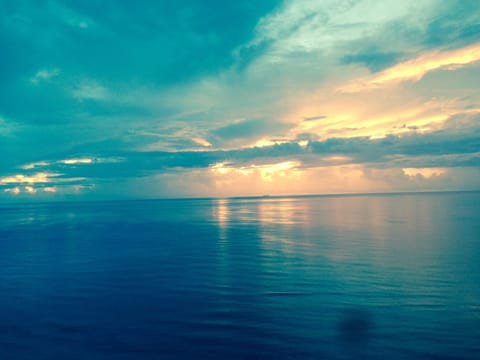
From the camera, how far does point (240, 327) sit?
69.5ft

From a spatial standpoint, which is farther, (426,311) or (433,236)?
(433,236)

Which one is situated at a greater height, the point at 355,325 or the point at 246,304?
the point at 246,304

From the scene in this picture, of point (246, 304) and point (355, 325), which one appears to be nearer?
point (355, 325)

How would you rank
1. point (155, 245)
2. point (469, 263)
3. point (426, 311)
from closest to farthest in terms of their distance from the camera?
1. point (426, 311)
2. point (469, 263)
3. point (155, 245)

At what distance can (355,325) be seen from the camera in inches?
838

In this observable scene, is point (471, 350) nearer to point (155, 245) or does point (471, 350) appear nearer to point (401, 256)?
point (401, 256)

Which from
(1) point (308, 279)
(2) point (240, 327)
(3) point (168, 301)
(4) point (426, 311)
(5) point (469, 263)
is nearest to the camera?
(2) point (240, 327)

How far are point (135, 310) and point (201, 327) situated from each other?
251 inches

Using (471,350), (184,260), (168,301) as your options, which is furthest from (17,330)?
(471,350)

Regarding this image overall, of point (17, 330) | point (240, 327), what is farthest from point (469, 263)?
point (17, 330)

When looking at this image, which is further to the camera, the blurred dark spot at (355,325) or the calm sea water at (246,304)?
the blurred dark spot at (355,325)

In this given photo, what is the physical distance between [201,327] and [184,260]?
22566 mm

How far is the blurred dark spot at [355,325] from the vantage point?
19.8 meters

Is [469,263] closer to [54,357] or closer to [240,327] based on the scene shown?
[240,327]
